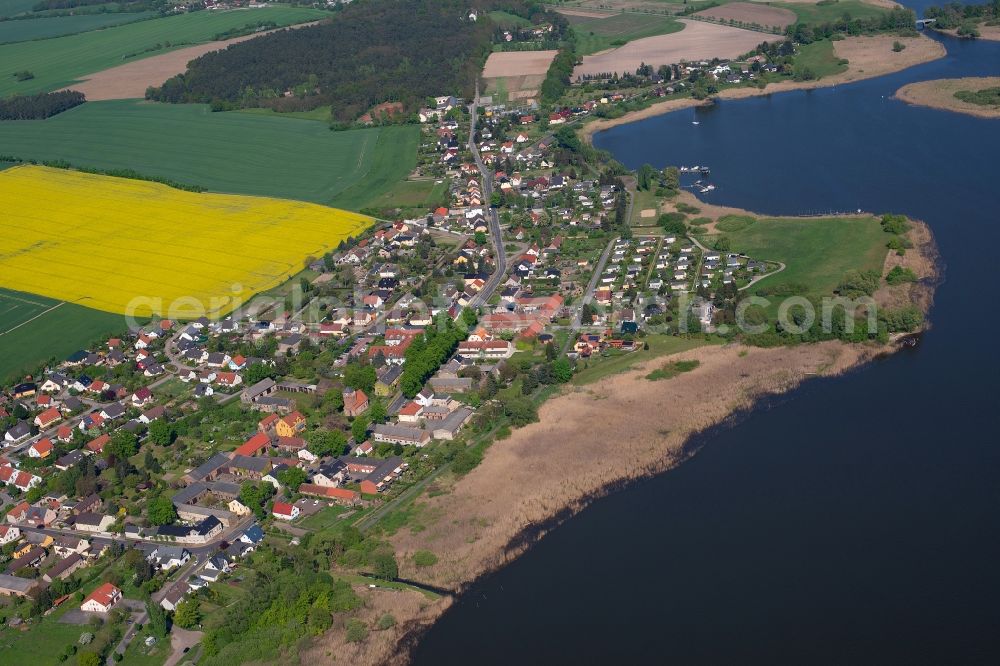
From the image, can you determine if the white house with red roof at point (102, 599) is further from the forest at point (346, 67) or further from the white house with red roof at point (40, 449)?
the forest at point (346, 67)

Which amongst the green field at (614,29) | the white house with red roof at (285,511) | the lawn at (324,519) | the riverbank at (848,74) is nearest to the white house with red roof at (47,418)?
the white house with red roof at (285,511)

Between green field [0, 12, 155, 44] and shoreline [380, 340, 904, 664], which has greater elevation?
green field [0, 12, 155, 44]

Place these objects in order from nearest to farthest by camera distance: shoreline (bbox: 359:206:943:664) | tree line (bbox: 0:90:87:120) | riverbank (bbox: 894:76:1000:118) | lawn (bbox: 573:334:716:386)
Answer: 1. shoreline (bbox: 359:206:943:664)
2. lawn (bbox: 573:334:716:386)
3. riverbank (bbox: 894:76:1000:118)
4. tree line (bbox: 0:90:87:120)

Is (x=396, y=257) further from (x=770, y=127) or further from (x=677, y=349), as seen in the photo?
(x=770, y=127)

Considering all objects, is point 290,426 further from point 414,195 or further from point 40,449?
point 414,195

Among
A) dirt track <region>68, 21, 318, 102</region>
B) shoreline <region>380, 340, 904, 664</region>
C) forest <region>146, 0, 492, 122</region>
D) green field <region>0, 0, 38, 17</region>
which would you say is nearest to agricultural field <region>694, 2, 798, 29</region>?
forest <region>146, 0, 492, 122</region>

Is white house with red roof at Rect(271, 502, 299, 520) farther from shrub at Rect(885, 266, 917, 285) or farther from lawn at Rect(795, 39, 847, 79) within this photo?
lawn at Rect(795, 39, 847, 79)
